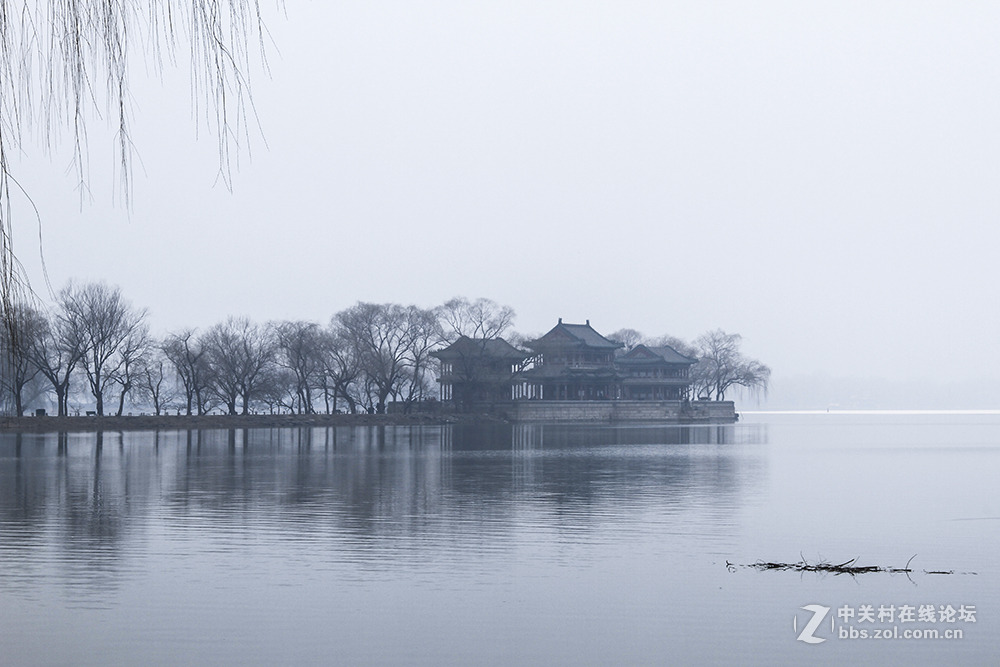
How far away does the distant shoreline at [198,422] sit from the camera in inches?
2562

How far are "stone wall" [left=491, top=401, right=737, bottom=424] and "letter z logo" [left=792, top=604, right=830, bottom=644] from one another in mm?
82991

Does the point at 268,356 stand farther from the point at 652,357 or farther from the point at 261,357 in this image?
the point at 652,357

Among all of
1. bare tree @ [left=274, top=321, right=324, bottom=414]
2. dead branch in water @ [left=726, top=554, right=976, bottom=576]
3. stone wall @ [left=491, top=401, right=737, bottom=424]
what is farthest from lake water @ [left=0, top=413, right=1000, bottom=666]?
stone wall @ [left=491, top=401, right=737, bottom=424]

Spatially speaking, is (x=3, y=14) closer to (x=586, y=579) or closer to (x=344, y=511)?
(x=586, y=579)

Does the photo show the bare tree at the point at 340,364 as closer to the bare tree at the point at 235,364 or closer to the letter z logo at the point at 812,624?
the bare tree at the point at 235,364

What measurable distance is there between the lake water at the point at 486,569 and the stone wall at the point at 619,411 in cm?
6581

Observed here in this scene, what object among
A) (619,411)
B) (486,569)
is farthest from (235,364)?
(486,569)

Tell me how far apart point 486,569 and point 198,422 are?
63.8 metres

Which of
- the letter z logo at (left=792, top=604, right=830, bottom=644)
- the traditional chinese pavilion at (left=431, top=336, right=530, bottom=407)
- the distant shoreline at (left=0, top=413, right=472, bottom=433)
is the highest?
the traditional chinese pavilion at (left=431, top=336, right=530, bottom=407)

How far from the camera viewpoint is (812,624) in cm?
1072

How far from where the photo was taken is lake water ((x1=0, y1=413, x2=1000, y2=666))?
386 inches

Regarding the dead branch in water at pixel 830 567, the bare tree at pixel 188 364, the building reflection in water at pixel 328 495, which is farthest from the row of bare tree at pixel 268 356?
the dead branch in water at pixel 830 567

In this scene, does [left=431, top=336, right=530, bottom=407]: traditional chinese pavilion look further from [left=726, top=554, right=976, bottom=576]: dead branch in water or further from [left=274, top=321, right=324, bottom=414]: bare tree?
[left=726, top=554, right=976, bottom=576]: dead branch in water

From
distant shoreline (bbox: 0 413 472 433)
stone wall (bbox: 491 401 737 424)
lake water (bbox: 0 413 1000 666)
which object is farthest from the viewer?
stone wall (bbox: 491 401 737 424)
